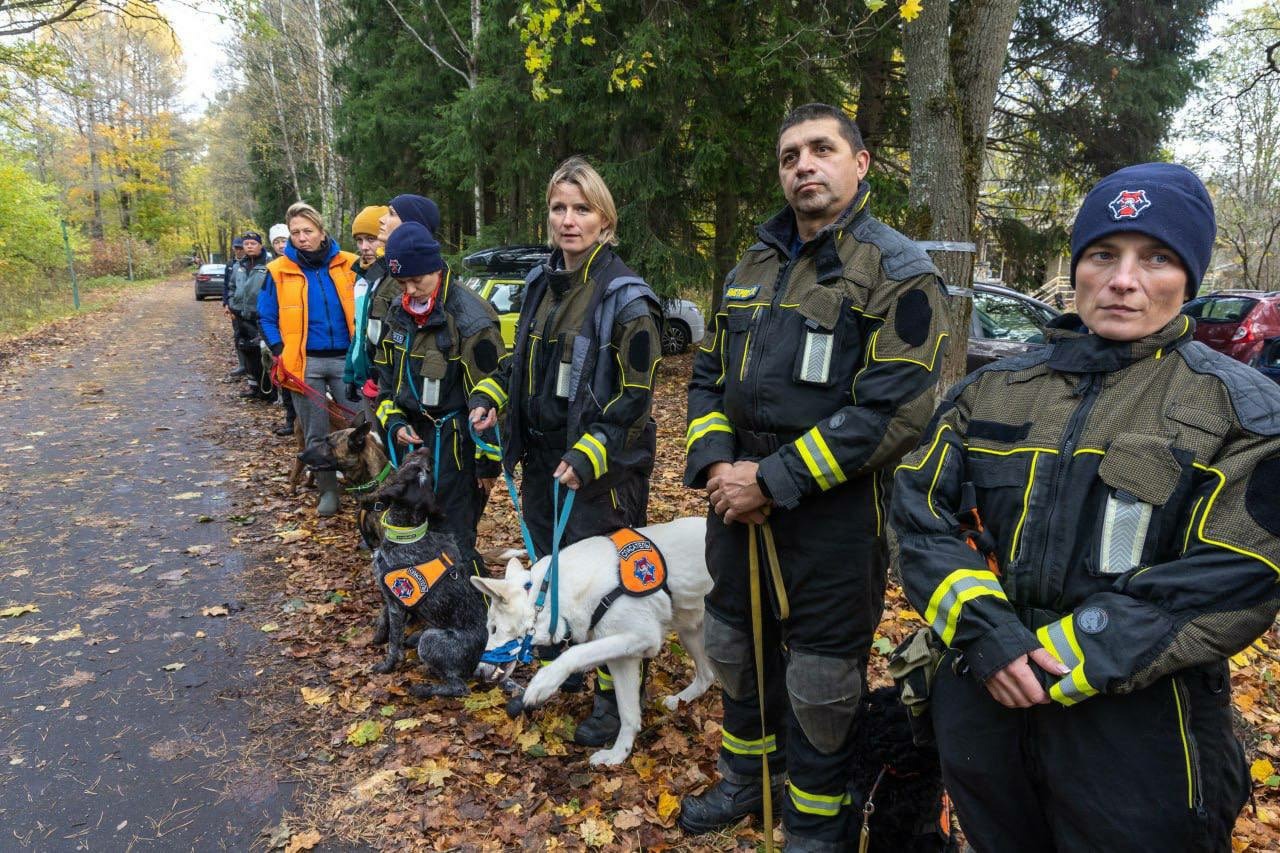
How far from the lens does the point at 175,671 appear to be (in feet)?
13.8

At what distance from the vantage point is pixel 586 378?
3.26 metres

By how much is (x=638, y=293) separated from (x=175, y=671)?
3574 mm

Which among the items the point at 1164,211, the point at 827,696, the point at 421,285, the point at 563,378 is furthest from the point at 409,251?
the point at 1164,211

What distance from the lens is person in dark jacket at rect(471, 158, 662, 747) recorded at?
3.22 metres

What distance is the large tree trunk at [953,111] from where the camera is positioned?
15.2ft

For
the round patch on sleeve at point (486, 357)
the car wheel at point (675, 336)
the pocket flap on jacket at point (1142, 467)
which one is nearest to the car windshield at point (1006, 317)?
the car wheel at point (675, 336)

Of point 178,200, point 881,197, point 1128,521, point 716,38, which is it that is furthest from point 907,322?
point 178,200

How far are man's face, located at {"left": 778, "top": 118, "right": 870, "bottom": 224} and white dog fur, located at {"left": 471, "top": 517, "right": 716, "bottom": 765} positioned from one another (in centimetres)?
145

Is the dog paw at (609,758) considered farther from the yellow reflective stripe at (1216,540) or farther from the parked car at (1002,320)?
the parked car at (1002,320)

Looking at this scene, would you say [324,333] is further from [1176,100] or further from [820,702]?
[1176,100]

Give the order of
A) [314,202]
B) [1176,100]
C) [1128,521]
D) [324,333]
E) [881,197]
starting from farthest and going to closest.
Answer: [314,202] → [1176,100] → [881,197] → [324,333] → [1128,521]

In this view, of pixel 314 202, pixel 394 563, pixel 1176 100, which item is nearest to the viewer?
pixel 394 563

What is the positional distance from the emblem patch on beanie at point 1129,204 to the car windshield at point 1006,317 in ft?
34.4

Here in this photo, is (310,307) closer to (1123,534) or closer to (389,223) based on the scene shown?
(389,223)
